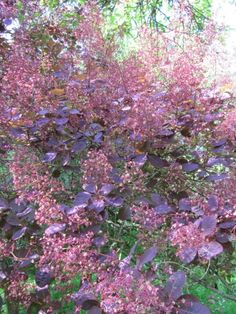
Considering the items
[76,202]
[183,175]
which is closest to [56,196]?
[76,202]

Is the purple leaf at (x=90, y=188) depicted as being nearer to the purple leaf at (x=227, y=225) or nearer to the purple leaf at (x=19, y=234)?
the purple leaf at (x=19, y=234)

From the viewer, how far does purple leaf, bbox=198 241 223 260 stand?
50.9 inches

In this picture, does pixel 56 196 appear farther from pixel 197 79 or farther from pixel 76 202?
pixel 197 79

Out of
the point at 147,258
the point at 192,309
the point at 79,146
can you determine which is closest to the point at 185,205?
the point at 147,258

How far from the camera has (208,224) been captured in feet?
4.42

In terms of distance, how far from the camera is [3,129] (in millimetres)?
1902

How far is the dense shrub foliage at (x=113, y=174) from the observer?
1.33m

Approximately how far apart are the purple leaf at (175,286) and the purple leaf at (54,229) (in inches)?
15.1

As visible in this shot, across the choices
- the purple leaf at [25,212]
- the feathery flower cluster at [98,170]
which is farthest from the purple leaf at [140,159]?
the purple leaf at [25,212]

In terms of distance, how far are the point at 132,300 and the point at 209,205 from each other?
457 mm

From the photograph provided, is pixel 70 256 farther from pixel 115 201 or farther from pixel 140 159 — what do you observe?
pixel 140 159

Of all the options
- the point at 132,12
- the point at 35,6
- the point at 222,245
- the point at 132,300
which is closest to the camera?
the point at 132,300

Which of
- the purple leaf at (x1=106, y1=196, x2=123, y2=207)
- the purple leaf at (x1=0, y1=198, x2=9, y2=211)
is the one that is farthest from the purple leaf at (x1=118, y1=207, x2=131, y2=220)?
the purple leaf at (x1=0, y1=198, x2=9, y2=211)

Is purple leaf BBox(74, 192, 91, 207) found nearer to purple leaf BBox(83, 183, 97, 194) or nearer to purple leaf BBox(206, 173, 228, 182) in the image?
purple leaf BBox(83, 183, 97, 194)
